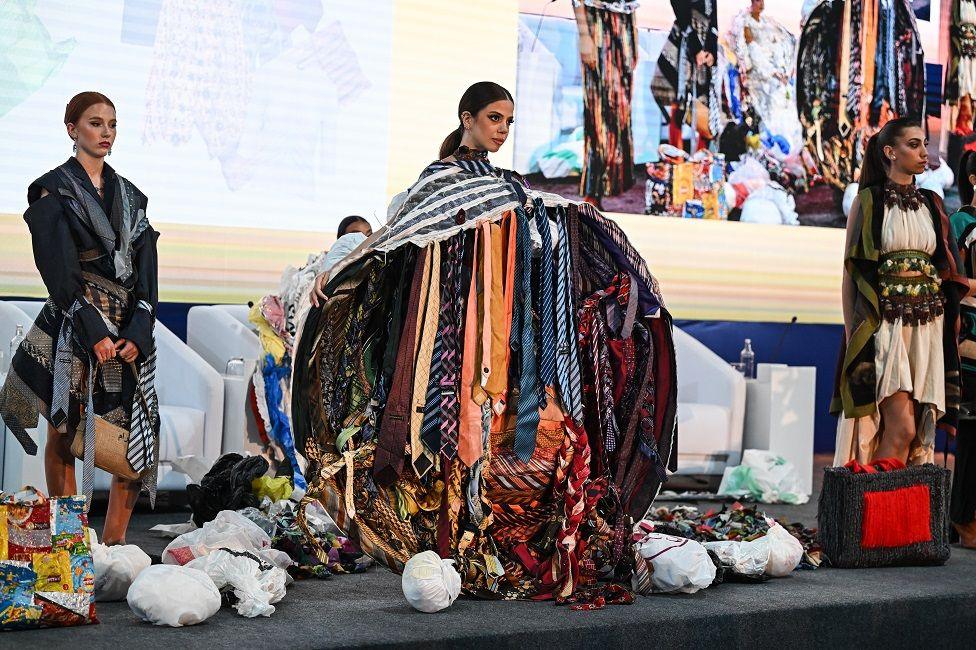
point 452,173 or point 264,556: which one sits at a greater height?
point 452,173

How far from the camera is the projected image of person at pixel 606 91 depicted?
24.1ft

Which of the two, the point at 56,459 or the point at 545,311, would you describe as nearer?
the point at 545,311

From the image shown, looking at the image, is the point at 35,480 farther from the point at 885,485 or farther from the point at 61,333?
the point at 885,485

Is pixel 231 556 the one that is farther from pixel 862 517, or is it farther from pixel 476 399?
pixel 862 517

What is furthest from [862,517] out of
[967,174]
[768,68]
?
[768,68]

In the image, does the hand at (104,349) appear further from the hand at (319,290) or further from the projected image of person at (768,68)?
the projected image of person at (768,68)

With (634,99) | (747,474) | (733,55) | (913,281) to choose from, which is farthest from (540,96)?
(913,281)

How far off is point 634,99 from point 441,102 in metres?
1.26

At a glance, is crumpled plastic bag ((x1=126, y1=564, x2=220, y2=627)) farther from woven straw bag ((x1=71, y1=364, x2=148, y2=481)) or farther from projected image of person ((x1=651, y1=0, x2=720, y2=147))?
projected image of person ((x1=651, y1=0, x2=720, y2=147))

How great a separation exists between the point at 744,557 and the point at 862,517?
2.01 ft

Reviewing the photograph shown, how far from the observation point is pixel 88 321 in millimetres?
3889

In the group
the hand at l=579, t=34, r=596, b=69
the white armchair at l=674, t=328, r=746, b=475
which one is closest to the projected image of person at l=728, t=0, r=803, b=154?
the hand at l=579, t=34, r=596, b=69

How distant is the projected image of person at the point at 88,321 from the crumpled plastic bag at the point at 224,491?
0.50 metres

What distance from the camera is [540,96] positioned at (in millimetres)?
7207
